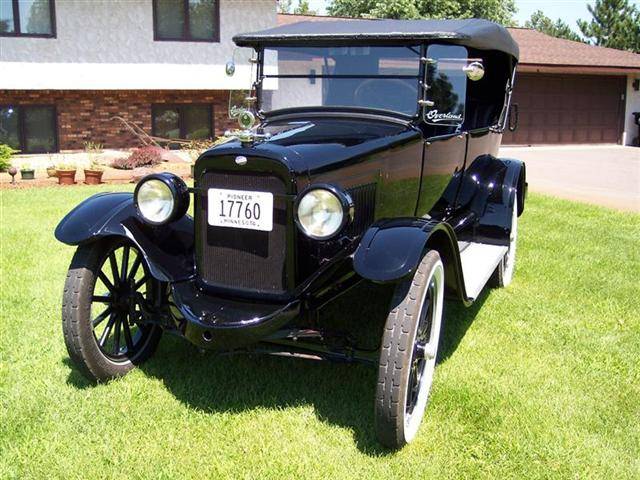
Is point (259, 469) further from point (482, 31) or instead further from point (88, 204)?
point (482, 31)

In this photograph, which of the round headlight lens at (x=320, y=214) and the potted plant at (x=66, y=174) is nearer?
the round headlight lens at (x=320, y=214)

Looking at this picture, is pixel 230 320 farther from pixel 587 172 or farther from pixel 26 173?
pixel 587 172

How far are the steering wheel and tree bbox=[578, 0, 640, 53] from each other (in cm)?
3379

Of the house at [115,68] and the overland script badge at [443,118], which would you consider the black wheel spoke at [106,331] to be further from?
the house at [115,68]

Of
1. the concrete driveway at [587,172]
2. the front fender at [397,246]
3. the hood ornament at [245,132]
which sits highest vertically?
the hood ornament at [245,132]

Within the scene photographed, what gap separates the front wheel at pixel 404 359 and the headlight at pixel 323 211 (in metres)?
0.40

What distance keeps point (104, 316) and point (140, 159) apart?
1002 cm

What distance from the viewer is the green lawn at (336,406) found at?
9.20 feet

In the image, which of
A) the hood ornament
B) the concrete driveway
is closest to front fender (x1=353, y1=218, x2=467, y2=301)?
the hood ornament

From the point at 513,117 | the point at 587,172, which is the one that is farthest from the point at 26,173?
the point at 587,172

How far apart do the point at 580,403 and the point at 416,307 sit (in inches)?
46.3

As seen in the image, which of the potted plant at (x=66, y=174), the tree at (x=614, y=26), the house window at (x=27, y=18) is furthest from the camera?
the tree at (x=614, y=26)

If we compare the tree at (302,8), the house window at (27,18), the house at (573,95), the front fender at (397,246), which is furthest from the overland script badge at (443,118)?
the tree at (302,8)

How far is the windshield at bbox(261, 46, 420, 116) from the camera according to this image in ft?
12.7
